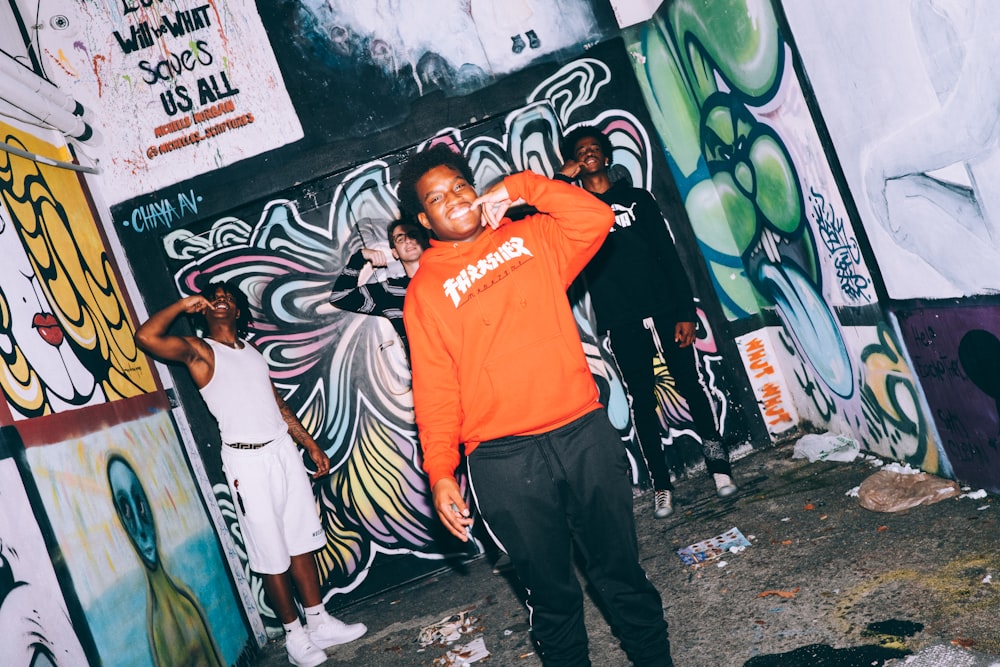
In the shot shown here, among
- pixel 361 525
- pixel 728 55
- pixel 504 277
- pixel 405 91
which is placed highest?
pixel 405 91

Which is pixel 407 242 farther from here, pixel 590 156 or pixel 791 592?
pixel 791 592

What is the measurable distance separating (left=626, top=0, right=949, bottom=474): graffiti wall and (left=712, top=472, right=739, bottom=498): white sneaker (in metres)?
0.82

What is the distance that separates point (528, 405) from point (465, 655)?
193 cm

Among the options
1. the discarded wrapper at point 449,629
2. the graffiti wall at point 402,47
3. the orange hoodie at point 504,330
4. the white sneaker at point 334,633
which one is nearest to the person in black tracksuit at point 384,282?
the graffiti wall at point 402,47

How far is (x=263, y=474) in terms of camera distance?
14.8ft

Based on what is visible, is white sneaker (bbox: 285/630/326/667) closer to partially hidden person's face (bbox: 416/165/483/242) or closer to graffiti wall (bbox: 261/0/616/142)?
partially hidden person's face (bbox: 416/165/483/242)

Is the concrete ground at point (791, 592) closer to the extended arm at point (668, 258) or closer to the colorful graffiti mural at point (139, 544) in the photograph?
the colorful graffiti mural at point (139, 544)

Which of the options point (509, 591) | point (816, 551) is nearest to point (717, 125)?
point (816, 551)

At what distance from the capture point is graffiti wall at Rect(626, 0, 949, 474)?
412 cm

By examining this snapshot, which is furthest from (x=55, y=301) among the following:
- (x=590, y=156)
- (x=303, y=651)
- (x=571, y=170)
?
(x=590, y=156)

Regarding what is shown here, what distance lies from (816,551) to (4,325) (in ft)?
13.3

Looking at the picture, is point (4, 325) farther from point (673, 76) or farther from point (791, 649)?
point (673, 76)

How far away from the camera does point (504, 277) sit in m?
2.68

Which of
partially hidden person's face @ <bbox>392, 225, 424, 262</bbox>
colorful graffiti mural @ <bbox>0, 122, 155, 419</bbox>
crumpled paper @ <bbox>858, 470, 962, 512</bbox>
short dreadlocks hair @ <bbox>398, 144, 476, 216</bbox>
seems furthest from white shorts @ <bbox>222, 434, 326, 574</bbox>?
crumpled paper @ <bbox>858, 470, 962, 512</bbox>
